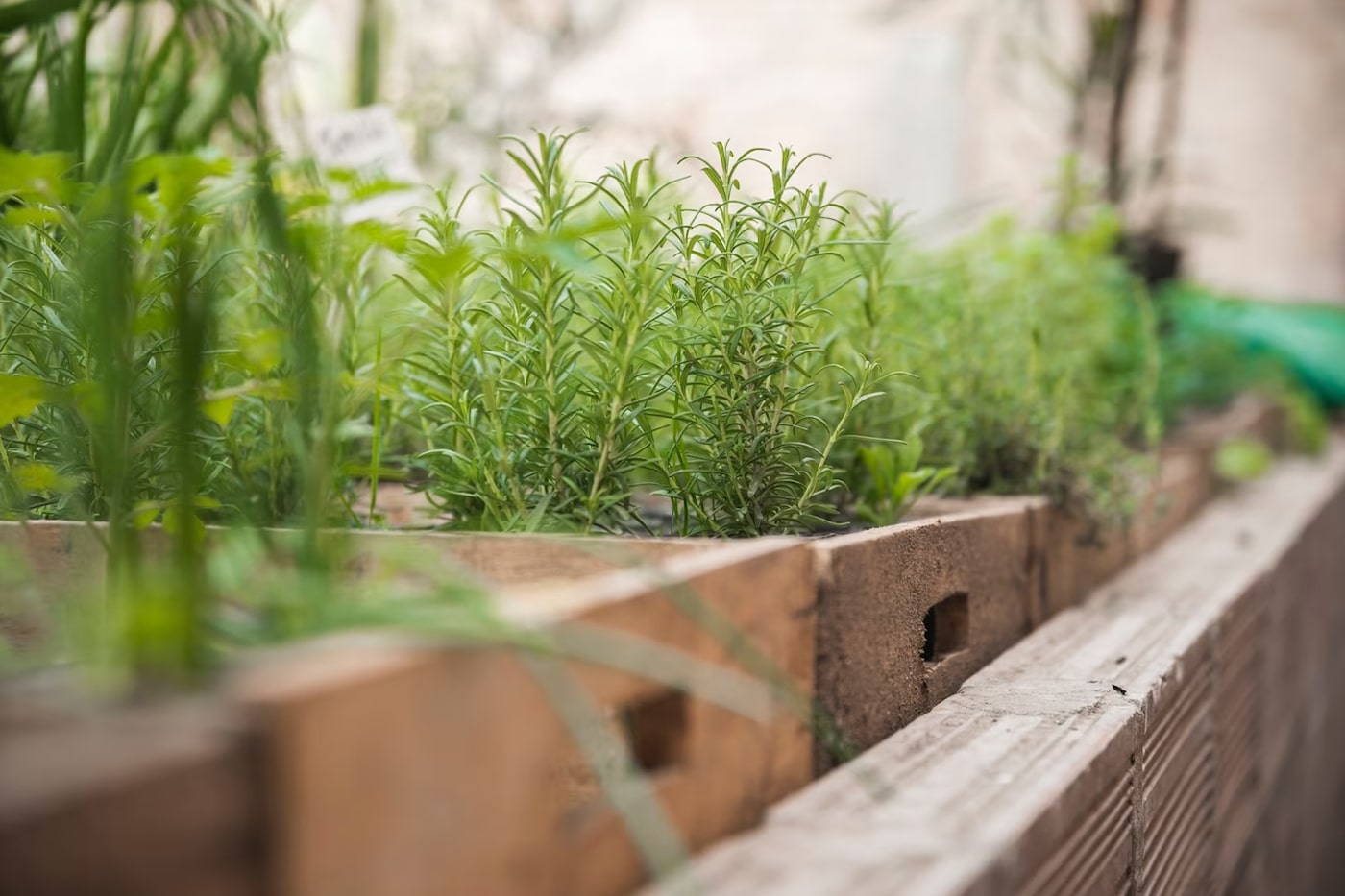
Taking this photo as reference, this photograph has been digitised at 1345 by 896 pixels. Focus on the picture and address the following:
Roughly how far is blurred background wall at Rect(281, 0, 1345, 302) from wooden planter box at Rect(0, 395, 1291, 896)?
3.12 m

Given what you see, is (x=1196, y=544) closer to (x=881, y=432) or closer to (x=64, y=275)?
(x=881, y=432)

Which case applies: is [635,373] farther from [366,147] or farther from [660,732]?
[366,147]

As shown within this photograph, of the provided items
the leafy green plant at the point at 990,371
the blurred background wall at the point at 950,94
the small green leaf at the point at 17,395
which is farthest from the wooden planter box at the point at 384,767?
the blurred background wall at the point at 950,94

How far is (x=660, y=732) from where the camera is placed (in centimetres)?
57

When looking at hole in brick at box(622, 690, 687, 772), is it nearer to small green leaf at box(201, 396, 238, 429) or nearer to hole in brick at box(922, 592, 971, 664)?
small green leaf at box(201, 396, 238, 429)

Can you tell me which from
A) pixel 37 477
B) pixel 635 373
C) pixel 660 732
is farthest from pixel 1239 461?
pixel 37 477

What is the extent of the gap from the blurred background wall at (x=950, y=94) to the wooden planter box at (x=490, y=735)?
312 cm

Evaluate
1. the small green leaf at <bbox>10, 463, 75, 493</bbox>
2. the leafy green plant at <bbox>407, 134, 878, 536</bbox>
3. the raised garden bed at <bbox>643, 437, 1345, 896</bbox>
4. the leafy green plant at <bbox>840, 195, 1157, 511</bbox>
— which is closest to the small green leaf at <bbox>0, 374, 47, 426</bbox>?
the small green leaf at <bbox>10, 463, 75, 493</bbox>

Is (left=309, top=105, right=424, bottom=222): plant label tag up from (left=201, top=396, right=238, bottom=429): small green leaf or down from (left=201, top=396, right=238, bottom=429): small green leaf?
up

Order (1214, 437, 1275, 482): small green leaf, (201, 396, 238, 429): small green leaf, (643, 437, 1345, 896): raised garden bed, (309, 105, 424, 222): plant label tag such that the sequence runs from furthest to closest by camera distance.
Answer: (1214, 437, 1275, 482): small green leaf
(309, 105, 424, 222): plant label tag
(201, 396, 238, 429): small green leaf
(643, 437, 1345, 896): raised garden bed

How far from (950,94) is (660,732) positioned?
4.10 metres

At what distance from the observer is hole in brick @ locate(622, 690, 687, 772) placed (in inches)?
A: 22.3

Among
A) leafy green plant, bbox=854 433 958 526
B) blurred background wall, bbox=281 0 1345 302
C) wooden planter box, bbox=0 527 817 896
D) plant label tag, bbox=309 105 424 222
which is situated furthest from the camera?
blurred background wall, bbox=281 0 1345 302

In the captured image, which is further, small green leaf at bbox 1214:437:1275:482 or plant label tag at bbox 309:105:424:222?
small green leaf at bbox 1214:437:1275:482
